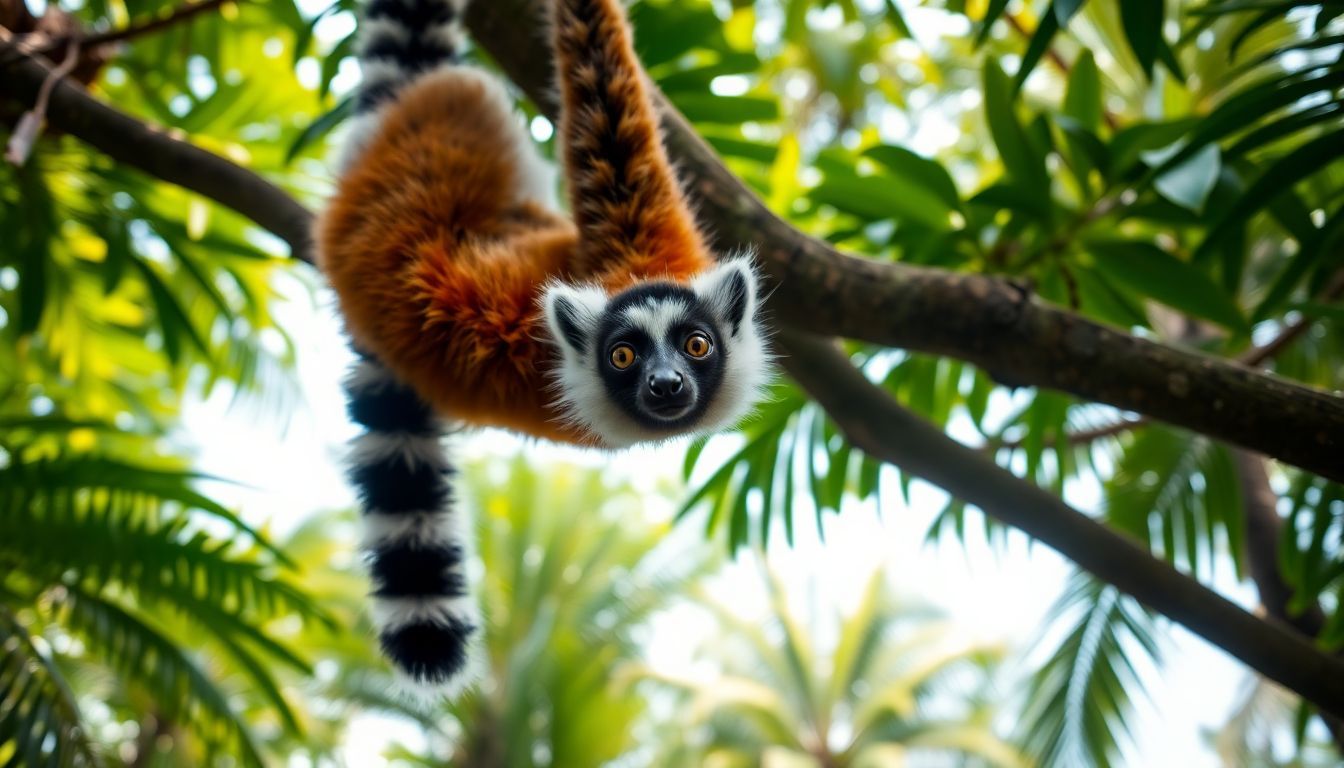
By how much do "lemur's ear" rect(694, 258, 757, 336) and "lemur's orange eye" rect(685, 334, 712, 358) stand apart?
109 mm

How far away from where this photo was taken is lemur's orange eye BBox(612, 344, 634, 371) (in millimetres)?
2869

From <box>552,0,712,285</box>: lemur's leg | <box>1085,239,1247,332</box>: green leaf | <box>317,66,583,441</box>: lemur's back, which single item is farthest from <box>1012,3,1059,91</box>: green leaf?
<box>317,66,583,441</box>: lemur's back

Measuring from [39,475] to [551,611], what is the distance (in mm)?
13666

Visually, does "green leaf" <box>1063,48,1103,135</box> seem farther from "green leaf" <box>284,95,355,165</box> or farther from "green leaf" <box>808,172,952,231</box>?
"green leaf" <box>284,95,355,165</box>

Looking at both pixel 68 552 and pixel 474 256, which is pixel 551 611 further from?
pixel 474 256

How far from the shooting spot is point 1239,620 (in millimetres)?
3051

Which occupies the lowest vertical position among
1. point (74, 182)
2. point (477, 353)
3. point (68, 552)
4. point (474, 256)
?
point (68, 552)

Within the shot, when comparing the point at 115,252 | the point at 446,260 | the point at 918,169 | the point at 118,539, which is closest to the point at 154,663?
the point at 118,539

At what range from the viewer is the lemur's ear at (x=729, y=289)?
2943 mm

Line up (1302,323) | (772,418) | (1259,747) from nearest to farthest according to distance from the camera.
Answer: (1302,323) < (772,418) < (1259,747)

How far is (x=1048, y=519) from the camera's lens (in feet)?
10.5

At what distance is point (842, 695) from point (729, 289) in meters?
19.3

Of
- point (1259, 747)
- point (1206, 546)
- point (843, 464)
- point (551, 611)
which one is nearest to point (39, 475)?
point (843, 464)

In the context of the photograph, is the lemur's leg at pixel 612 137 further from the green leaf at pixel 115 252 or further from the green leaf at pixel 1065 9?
the green leaf at pixel 115 252
